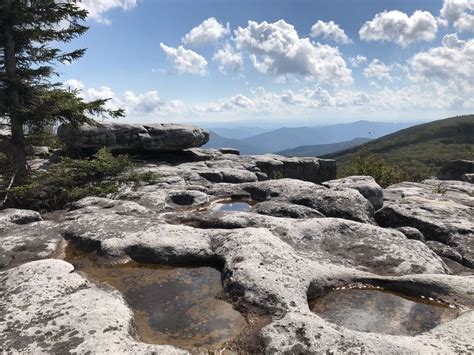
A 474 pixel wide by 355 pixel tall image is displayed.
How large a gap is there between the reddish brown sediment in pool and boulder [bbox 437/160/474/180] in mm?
51117

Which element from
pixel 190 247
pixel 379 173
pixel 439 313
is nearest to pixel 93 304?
pixel 190 247

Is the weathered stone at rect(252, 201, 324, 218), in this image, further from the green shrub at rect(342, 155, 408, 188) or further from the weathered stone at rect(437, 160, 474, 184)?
the weathered stone at rect(437, 160, 474, 184)

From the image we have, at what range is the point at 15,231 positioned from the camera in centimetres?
1470

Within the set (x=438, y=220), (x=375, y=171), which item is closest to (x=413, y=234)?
(x=438, y=220)

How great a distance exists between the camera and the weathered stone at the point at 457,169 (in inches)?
2000

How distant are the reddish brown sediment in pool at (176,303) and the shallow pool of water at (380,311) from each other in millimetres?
2252

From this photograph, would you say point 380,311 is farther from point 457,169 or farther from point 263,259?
point 457,169

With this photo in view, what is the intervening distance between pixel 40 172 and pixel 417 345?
25541 millimetres

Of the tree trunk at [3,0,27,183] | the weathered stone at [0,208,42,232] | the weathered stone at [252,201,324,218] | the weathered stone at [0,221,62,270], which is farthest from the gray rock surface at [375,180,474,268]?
the tree trunk at [3,0,27,183]

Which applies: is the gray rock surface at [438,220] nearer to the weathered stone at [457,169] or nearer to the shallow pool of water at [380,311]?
the shallow pool of water at [380,311]

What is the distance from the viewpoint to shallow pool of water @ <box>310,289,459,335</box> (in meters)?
8.86

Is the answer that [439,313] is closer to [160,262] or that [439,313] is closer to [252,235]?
[252,235]

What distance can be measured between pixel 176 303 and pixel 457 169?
178 ft

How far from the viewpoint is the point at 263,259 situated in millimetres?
10969
